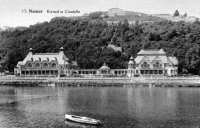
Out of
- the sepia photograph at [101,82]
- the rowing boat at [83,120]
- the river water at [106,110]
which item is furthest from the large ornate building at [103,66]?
the rowing boat at [83,120]

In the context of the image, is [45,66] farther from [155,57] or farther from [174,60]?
[174,60]

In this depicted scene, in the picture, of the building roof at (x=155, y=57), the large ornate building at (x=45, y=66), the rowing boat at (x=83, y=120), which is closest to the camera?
the rowing boat at (x=83, y=120)

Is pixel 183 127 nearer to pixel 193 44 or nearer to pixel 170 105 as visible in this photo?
pixel 170 105

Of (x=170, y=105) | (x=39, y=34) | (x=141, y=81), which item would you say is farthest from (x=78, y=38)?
(x=170, y=105)

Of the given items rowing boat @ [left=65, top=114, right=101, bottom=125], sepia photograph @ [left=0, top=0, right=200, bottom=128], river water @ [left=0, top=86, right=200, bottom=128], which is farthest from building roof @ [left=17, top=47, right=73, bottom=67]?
rowing boat @ [left=65, top=114, right=101, bottom=125]

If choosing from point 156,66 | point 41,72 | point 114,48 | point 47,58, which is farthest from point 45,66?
point 114,48

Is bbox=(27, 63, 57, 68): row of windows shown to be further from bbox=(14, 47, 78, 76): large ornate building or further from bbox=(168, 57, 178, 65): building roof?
bbox=(168, 57, 178, 65): building roof

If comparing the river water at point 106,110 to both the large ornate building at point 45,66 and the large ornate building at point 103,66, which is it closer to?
the large ornate building at point 103,66
